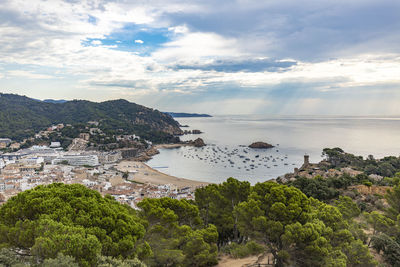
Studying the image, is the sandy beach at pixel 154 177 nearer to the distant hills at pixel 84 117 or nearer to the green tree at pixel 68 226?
the green tree at pixel 68 226

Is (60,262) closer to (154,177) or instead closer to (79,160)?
(154,177)

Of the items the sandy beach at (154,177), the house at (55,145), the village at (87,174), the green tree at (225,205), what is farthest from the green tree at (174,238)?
the house at (55,145)

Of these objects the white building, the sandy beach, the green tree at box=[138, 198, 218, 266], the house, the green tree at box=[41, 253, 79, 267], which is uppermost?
the green tree at box=[41, 253, 79, 267]

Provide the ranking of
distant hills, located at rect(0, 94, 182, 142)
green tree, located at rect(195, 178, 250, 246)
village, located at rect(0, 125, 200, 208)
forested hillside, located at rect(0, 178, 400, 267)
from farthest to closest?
distant hills, located at rect(0, 94, 182, 142), village, located at rect(0, 125, 200, 208), green tree, located at rect(195, 178, 250, 246), forested hillside, located at rect(0, 178, 400, 267)

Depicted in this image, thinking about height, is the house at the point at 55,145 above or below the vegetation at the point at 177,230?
below

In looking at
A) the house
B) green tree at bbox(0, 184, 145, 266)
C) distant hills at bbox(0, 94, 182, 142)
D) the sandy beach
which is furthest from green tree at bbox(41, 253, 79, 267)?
distant hills at bbox(0, 94, 182, 142)

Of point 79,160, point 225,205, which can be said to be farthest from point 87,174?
point 225,205

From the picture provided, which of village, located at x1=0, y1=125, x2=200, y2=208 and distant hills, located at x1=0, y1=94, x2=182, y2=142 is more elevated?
distant hills, located at x1=0, y1=94, x2=182, y2=142

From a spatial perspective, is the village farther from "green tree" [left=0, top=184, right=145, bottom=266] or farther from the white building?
"green tree" [left=0, top=184, right=145, bottom=266]

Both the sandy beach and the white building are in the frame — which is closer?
the sandy beach
